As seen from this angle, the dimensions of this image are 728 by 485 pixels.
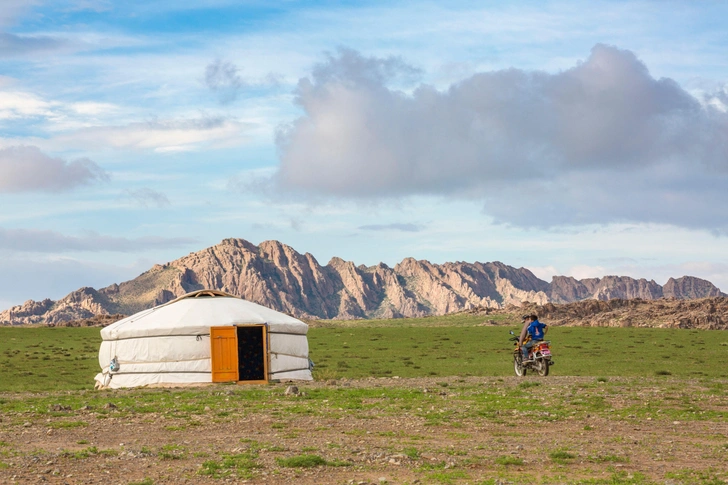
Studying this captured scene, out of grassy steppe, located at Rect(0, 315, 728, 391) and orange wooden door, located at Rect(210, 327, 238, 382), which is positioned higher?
orange wooden door, located at Rect(210, 327, 238, 382)

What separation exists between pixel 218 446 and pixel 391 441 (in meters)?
2.37

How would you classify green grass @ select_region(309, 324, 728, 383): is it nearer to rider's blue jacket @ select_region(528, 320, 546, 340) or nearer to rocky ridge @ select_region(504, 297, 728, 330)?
rider's blue jacket @ select_region(528, 320, 546, 340)

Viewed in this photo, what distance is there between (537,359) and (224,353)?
8574 mm

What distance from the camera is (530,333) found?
2386 centimetres

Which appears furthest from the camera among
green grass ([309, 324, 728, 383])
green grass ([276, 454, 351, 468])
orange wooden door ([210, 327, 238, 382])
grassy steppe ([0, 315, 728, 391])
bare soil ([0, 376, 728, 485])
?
green grass ([309, 324, 728, 383])

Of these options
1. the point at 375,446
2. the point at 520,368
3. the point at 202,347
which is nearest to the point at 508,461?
the point at 375,446

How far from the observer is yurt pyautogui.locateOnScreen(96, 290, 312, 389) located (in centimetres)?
2470

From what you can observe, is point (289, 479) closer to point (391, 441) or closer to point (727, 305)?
point (391, 441)

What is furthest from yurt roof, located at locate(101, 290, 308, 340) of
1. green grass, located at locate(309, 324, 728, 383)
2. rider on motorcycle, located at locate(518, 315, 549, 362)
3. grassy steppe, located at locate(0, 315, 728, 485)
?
rider on motorcycle, located at locate(518, 315, 549, 362)

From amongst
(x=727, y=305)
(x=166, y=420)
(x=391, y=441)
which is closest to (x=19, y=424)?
(x=166, y=420)

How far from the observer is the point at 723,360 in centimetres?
3750

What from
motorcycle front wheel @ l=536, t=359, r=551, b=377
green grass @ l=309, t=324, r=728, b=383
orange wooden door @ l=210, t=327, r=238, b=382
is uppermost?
orange wooden door @ l=210, t=327, r=238, b=382

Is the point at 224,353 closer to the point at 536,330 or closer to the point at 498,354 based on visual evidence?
the point at 536,330

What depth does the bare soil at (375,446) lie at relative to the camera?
32.4 ft
